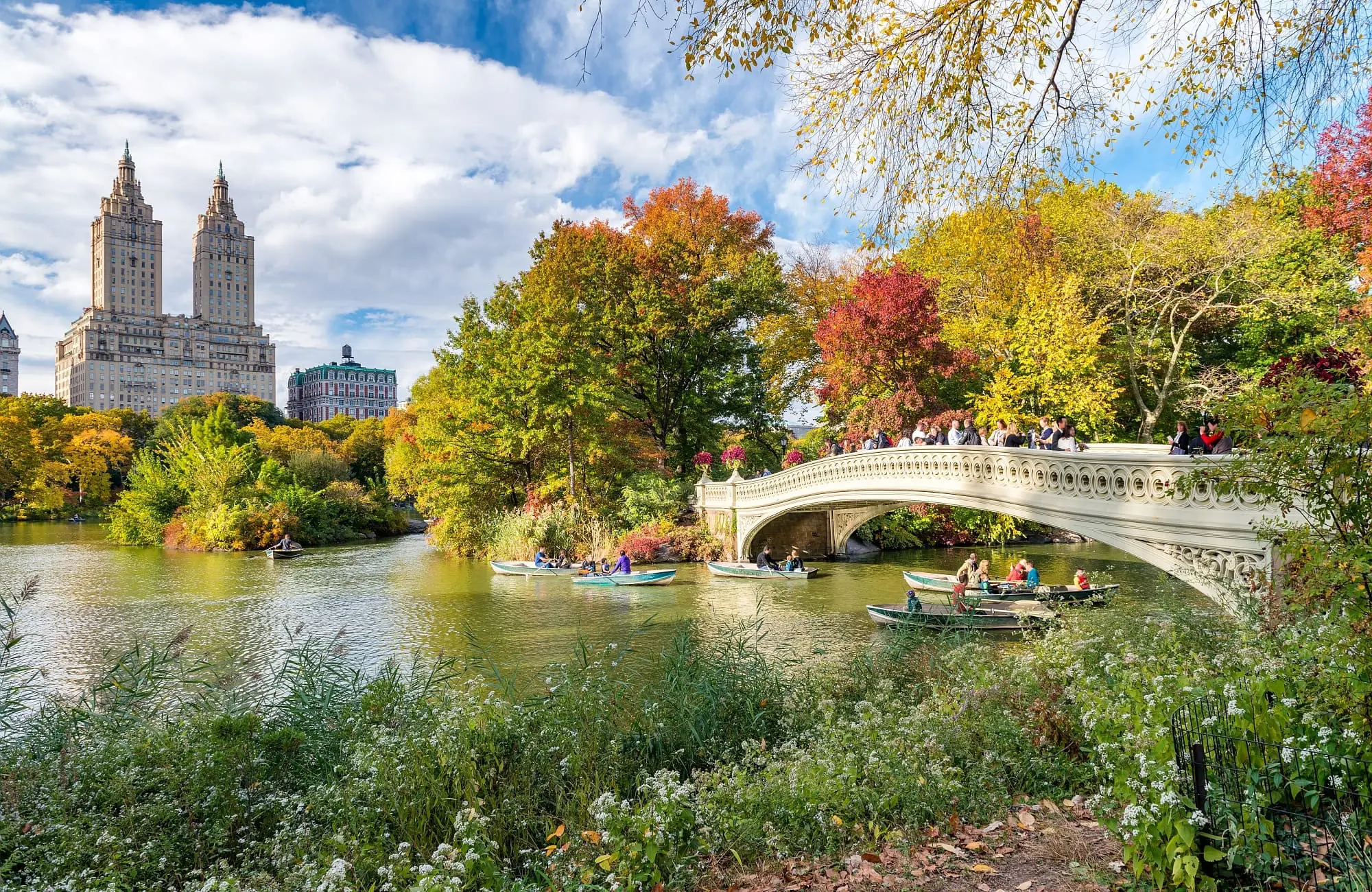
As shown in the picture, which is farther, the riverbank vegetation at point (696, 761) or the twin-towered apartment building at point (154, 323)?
the twin-towered apartment building at point (154, 323)

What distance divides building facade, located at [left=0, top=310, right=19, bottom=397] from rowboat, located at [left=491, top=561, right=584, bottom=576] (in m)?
164

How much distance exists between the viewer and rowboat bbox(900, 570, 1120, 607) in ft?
41.1

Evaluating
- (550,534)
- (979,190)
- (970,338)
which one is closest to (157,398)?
(550,534)

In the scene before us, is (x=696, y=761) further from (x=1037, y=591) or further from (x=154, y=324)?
(x=154, y=324)

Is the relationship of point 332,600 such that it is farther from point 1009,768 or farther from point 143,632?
point 1009,768

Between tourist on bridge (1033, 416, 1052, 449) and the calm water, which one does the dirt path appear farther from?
tourist on bridge (1033, 416, 1052, 449)

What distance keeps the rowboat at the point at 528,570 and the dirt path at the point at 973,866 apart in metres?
17.5

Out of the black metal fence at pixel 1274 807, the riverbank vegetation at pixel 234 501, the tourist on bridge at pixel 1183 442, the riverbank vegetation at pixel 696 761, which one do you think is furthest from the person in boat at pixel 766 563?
the riverbank vegetation at pixel 234 501

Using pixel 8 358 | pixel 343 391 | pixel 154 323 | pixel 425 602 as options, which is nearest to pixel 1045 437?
pixel 425 602

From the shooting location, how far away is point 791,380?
30312mm

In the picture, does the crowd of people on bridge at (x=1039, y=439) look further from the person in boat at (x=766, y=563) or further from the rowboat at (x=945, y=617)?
the person in boat at (x=766, y=563)

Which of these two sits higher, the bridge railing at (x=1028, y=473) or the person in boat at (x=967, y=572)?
the bridge railing at (x=1028, y=473)

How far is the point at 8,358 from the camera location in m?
142

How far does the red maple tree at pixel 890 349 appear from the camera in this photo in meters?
21.9
